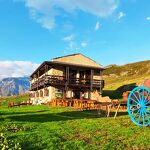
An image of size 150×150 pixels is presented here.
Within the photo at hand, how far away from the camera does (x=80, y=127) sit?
16.5m

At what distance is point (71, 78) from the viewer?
47.6 meters

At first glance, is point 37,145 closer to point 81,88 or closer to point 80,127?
point 80,127

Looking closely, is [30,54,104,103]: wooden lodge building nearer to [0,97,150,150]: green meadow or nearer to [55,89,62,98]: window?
[55,89,62,98]: window

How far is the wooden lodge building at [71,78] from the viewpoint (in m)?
45.5

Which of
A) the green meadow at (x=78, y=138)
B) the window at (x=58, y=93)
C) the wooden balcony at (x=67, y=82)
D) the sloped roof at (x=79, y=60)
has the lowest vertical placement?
the green meadow at (x=78, y=138)

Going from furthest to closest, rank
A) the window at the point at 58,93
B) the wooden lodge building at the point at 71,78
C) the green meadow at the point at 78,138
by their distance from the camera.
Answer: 1. the window at the point at 58,93
2. the wooden lodge building at the point at 71,78
3. the green meadow at the point at 78,138

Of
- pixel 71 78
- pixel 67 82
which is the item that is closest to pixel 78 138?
pixel 67 82

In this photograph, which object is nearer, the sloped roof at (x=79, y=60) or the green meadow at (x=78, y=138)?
the green meadow at (x=78, y=138)

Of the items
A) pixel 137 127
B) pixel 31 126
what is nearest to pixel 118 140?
pixel 137 127

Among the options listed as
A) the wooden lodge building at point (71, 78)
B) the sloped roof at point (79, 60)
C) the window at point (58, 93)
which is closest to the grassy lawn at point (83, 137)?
the wooden lodge building at point (71, 78)

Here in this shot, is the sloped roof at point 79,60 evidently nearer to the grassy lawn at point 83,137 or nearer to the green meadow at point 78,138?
the grassy lawn at point 83,137

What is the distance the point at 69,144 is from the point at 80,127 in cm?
455

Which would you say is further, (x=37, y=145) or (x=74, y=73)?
(x=74, y=73)

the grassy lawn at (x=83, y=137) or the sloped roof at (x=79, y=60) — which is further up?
the sloped roof at (x=79, y=60)
